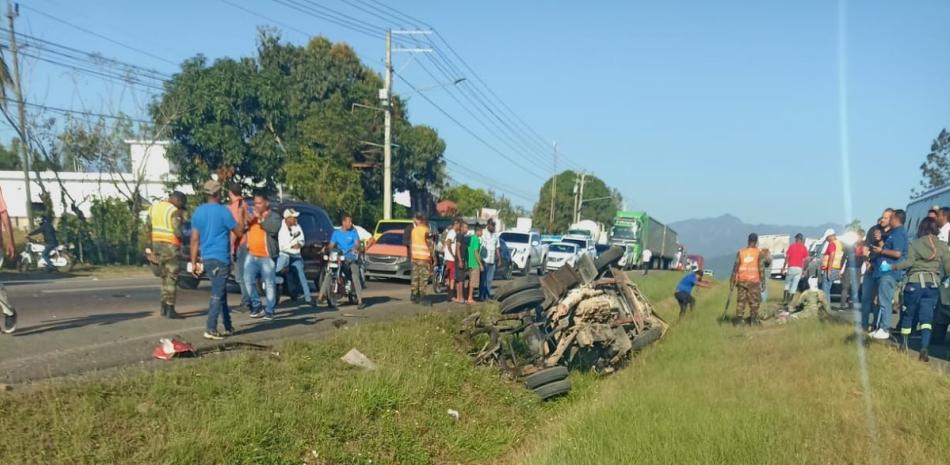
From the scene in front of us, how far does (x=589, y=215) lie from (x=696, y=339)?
94671 millimetres

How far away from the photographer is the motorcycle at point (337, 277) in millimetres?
12414

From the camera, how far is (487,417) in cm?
699

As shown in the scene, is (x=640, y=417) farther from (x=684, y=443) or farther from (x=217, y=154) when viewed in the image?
(x=217, y=154)

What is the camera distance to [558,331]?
8.45m

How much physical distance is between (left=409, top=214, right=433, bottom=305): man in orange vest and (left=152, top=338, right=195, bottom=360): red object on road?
21.7 ft

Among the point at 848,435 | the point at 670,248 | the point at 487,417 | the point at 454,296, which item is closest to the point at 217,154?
the point at 454,296

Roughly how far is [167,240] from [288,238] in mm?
2295

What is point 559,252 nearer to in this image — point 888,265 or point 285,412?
point 888,265

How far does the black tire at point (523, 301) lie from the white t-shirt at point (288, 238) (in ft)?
14.8

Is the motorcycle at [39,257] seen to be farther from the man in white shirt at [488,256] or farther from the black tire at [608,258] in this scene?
the black tire at [608,258]

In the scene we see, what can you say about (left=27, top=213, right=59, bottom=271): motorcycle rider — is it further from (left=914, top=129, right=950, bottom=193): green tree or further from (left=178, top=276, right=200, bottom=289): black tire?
(left=914, top=129, right=950, bottom=193): green tree

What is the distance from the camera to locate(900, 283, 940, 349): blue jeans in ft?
31.4

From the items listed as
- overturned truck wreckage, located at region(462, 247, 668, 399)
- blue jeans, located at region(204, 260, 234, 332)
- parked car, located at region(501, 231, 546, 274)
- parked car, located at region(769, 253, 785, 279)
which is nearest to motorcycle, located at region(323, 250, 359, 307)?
overturned truck wreckage, located at region(462, 247, 668, 399)

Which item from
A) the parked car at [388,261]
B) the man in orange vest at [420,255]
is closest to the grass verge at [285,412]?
the man in orange vest at [420,255]
